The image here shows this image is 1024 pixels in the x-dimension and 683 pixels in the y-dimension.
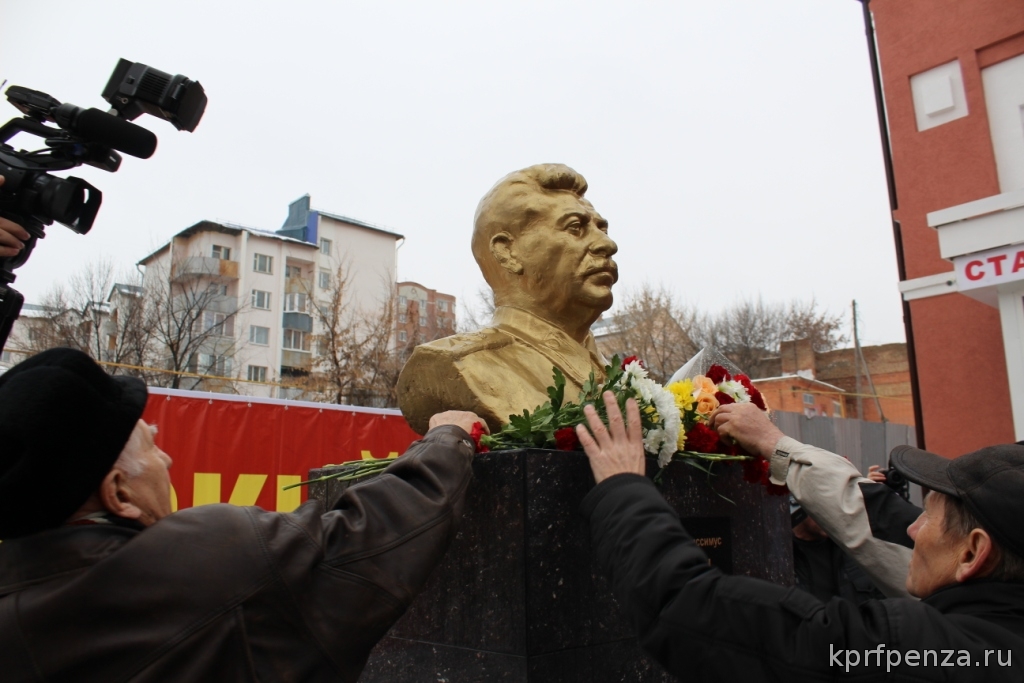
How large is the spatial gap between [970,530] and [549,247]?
6.94ft

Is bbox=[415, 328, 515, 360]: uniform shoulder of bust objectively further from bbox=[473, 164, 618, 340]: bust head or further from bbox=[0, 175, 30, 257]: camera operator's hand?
bbox=[0, 175, 30, 257]: camera operator's hand

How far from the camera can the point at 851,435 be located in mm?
13266

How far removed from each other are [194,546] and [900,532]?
2.25m

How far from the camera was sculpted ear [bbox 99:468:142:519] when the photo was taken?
150cm

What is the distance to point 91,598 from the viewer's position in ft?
4.39

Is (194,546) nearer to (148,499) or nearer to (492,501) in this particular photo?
(148,499)

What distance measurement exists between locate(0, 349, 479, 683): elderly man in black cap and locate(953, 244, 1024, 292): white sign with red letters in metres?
8.15

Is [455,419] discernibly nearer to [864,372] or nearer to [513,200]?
[513,200]

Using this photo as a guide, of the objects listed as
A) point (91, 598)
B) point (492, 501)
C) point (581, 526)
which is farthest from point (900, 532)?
point (91, 598)

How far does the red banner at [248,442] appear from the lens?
740 cm

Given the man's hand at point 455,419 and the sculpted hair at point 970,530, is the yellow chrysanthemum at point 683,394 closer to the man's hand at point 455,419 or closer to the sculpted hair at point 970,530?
the man's hand at point 455,419

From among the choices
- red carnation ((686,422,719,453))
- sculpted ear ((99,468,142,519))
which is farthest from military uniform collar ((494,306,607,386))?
sculpted ear ((99,468,142,519))

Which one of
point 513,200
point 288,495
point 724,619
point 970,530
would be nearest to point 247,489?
point 288,495

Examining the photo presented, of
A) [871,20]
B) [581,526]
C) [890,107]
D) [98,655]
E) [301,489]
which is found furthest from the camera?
[871,20]
